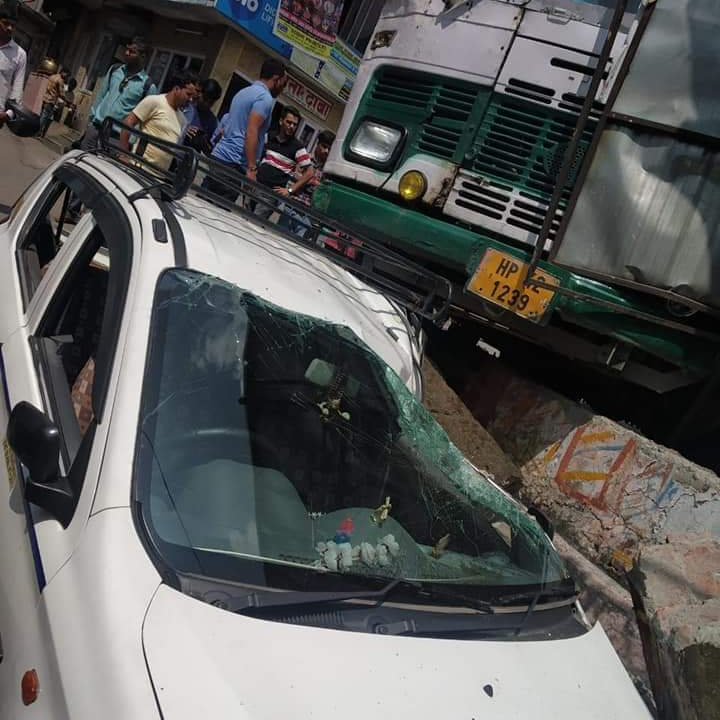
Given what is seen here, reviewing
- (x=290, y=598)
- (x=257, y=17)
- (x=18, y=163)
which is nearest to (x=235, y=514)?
(x=290, y=598)

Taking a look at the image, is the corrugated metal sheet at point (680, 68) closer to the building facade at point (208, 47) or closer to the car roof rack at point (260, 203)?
the car roof rack at point (260, 203)

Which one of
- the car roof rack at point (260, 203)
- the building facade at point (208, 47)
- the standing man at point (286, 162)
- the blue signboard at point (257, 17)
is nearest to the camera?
the car roof rack at point (260, 203)

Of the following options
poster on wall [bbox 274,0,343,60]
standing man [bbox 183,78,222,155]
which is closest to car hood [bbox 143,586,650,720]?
standing man [bbox 183,78,222,155]

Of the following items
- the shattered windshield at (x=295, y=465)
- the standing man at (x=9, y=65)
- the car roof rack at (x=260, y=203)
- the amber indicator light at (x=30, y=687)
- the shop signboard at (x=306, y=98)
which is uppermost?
the shop signboard at (x=306, y=98)

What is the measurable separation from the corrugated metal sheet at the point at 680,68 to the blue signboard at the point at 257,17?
36.7ft

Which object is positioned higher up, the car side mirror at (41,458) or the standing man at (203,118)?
the standing man at (203,118)

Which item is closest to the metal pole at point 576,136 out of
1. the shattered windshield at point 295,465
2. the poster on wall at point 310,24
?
the shattered windshield at point 295,465

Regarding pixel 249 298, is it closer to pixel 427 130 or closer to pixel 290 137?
pixel 427 130

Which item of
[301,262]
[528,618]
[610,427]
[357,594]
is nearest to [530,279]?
[610,427]

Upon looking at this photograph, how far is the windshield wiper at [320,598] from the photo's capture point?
1.66m

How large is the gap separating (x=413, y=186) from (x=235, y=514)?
3148 millimetres

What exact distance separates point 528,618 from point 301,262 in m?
1.59

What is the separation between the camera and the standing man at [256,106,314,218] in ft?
22.8

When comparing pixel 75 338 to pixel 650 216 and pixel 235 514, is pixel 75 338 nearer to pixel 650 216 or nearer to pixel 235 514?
pixel 235 514
